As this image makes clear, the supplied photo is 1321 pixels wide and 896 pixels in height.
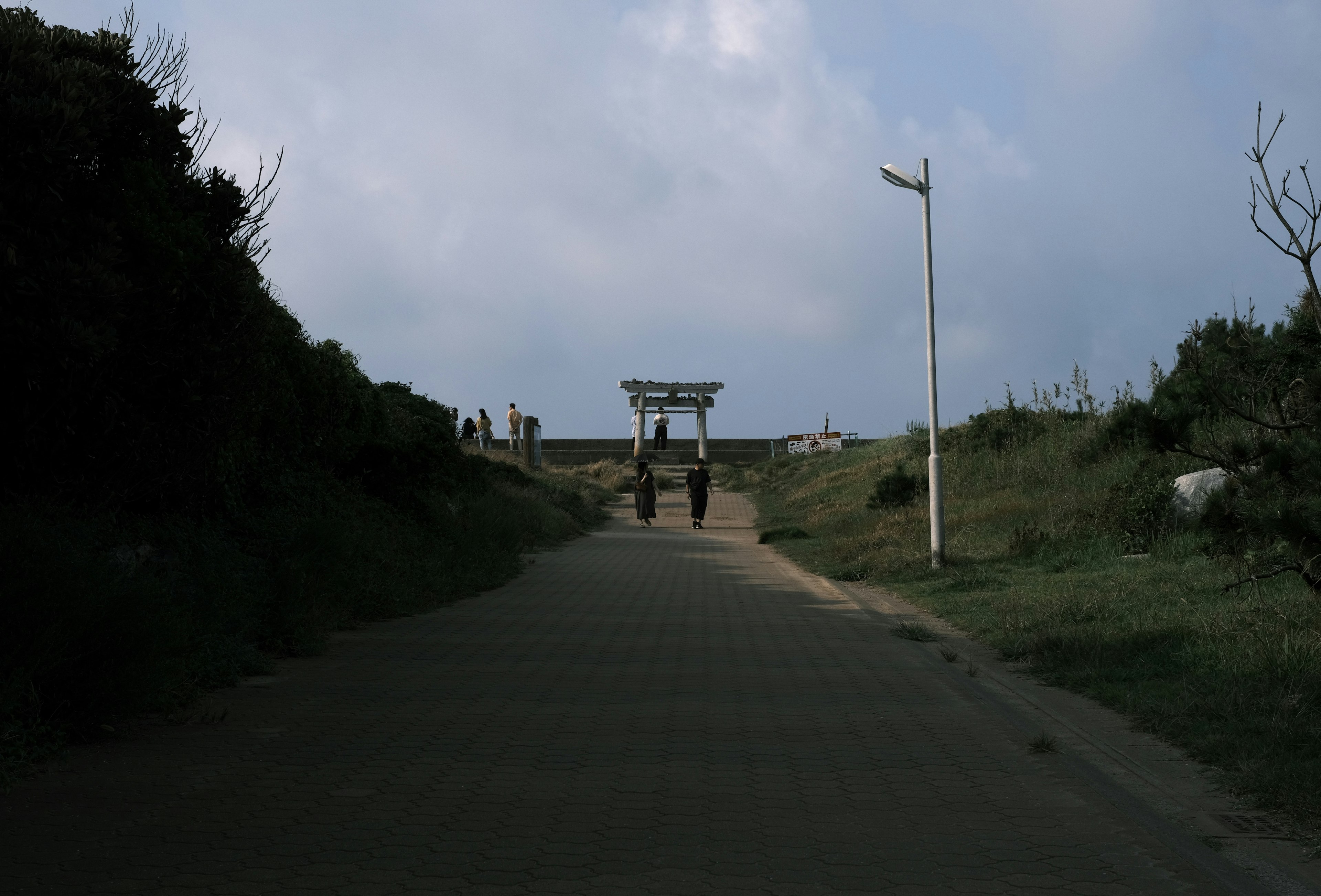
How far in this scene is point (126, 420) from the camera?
7734 mm

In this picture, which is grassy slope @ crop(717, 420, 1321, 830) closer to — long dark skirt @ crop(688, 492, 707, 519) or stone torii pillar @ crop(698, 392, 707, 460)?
long dark skirt @ crop(688, 492, 707, 519)

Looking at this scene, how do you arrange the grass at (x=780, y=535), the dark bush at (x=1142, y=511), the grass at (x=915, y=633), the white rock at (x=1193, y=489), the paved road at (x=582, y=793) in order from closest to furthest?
the paved road at (x=582, y=793), the grass at (x=915, y=633), the dark bush at (x=1142, y=511), the white rock at (x=1193, y=489), the grass at (x=780, y=535)

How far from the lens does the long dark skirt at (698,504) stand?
29.7 metres

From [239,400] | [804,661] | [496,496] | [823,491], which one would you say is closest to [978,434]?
[823,491]

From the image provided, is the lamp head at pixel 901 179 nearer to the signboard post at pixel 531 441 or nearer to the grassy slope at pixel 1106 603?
the grassy slope at pixel 1106 603

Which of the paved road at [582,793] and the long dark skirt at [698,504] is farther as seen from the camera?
the long dark skirt at [698,504]

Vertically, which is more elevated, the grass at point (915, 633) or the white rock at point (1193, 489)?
the white rock at point (1193, 489)

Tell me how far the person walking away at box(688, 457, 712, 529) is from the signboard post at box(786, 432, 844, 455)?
1889 centimetres

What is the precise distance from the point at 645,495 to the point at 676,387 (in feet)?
56.2

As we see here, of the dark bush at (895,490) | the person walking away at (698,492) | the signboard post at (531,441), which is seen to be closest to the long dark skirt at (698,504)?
the person walking away at (698,492)

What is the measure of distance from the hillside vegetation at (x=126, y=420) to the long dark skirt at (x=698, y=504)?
18.6 meters

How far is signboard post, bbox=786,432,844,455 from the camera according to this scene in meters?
49.2

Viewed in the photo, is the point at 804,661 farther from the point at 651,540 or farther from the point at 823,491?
Result: the point at 823,491

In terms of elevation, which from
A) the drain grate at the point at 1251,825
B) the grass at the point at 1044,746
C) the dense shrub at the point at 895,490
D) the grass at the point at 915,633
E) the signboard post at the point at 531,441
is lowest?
the drain grate at the point at 1251,825
